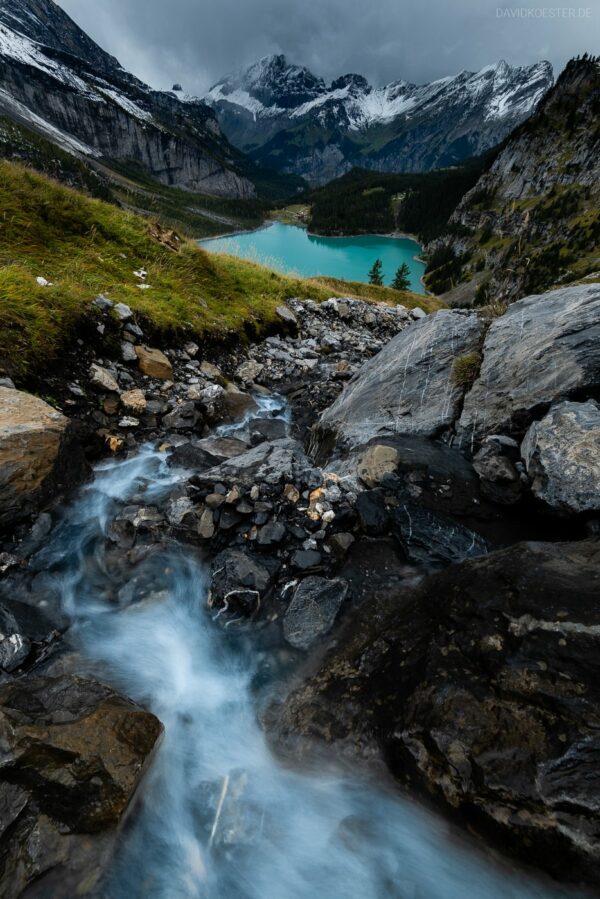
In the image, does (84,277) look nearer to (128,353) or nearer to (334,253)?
(128,353)

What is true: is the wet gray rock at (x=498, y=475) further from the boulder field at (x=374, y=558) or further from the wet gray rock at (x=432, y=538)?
the wet gray rock at (x=432, y=538)

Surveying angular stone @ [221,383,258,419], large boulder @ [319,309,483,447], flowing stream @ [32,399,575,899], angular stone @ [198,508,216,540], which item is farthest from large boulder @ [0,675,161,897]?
angular stone @ [221,383,258,419]

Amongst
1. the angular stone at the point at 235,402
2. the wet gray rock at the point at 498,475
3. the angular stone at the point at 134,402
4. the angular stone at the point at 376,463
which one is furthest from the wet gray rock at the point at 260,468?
the wet gray rock at the point at 498,475

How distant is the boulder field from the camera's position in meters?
3.33

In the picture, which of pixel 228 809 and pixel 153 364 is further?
pixel 153 364

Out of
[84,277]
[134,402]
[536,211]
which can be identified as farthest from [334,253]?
[134,402]

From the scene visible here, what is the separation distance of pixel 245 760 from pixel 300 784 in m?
0.65

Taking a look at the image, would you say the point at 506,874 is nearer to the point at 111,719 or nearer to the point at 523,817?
the point at 523,817

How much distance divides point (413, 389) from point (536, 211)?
161 m

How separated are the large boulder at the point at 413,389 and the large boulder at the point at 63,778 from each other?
6.21m

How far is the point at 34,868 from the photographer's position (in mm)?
3010

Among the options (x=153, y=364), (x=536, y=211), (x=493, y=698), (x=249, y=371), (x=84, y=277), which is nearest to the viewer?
(x=493, y=698)

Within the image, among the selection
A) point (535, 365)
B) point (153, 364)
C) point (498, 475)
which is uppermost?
point (153, 364)

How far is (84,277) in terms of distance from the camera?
10.2 m
